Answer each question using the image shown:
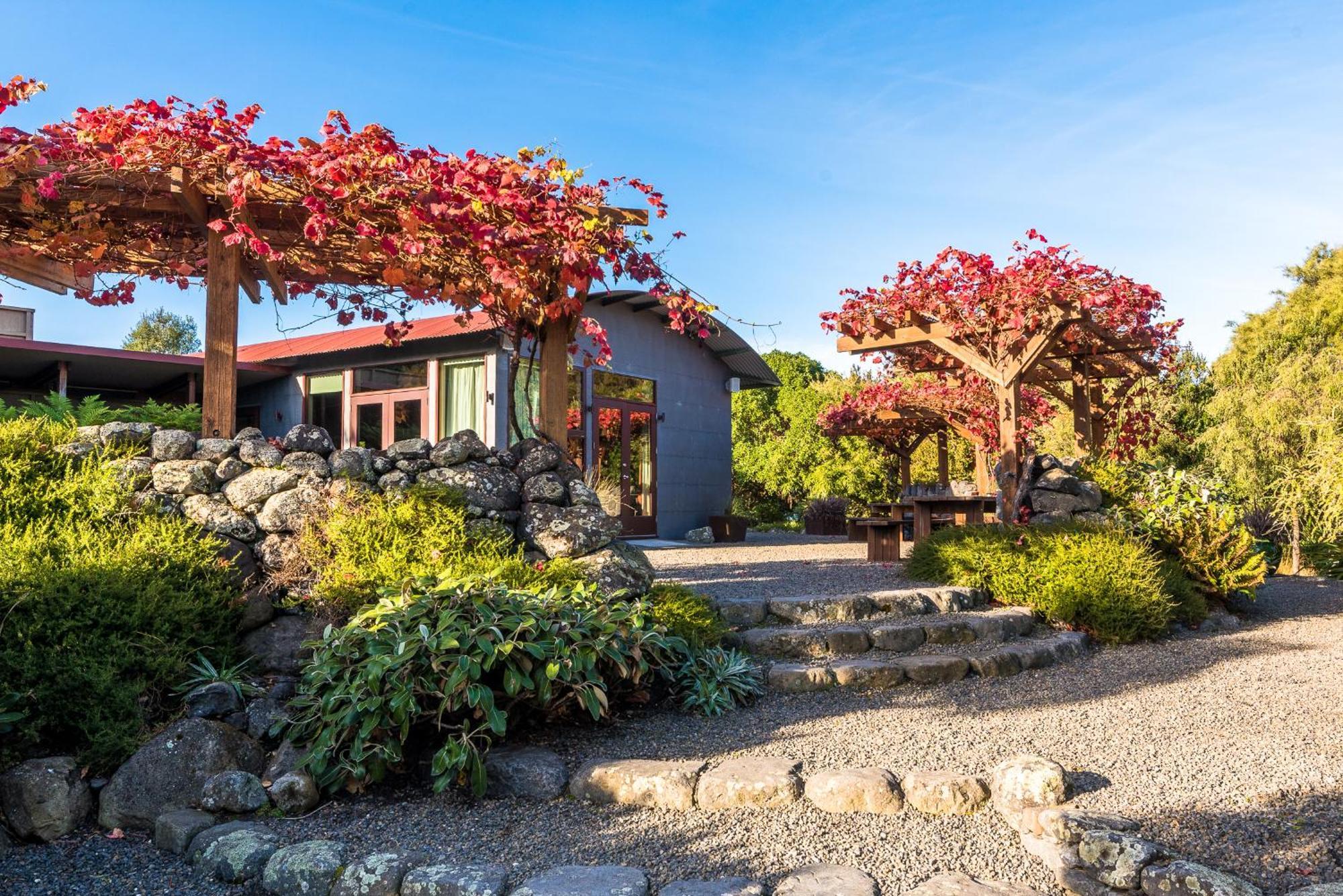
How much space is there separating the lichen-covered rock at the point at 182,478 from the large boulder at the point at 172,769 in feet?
5.39

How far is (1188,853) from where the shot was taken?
271cm

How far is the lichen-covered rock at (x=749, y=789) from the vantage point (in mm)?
3240

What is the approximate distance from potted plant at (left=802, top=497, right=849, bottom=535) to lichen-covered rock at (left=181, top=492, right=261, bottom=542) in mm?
12912

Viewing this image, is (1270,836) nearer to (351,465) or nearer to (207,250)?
(351,465)

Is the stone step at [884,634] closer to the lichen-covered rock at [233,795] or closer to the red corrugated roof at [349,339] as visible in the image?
the lichen-covered rock at [233,795]

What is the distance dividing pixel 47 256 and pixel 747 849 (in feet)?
19.3

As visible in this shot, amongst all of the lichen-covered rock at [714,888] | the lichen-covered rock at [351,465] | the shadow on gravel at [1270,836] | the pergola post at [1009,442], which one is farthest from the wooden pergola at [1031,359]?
the lichen-covered rock at [714,888]

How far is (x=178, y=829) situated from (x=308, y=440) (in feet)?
8.45

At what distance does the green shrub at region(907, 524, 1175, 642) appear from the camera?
629cm

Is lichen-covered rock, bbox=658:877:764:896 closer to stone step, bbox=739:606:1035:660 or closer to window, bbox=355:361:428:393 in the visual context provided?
stone step, bbox=739:606:1035:660

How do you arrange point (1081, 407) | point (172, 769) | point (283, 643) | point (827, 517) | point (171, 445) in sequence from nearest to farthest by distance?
point (172, 769) < point (283, 643) < point (171, 445) < point (1081, 407) < point (827, 517)

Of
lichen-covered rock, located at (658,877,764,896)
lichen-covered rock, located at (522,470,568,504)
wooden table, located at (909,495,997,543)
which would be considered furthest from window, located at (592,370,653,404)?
lichen-covered rock, located at (658,877,764,896)

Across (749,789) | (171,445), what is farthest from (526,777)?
(171,445)

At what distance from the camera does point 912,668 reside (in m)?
5.00
